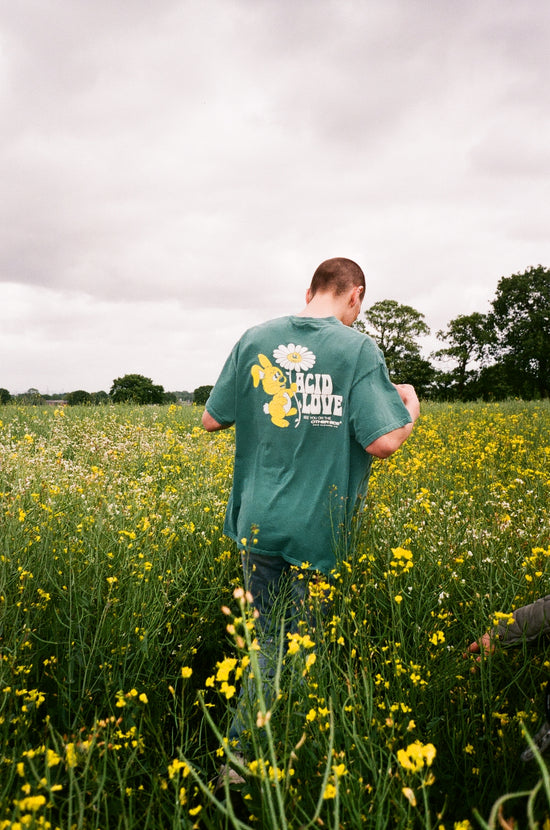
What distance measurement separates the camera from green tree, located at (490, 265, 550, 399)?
39562mm

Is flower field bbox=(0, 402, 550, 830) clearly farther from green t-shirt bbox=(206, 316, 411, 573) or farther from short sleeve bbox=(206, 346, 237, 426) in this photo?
short sleeve bbox=(206, 346, 237, 426)

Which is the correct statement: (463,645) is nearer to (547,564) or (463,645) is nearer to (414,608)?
(414,608)

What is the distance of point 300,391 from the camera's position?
2.48 metres

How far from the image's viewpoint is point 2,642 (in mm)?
2244

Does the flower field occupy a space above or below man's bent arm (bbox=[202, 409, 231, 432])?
below

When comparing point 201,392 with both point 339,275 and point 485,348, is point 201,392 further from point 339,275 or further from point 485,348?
point 339,275

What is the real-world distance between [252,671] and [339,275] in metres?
1.91

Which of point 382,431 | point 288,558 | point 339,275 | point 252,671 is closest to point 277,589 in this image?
point 288,558

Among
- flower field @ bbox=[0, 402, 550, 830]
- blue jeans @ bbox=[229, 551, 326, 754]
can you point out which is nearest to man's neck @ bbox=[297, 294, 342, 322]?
flower field @ bbox=[0, 402, 550, 830]

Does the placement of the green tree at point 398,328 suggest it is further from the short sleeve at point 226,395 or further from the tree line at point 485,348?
the short sleeve at point 226,395

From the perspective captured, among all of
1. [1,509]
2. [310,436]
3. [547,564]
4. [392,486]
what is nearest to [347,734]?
[310,436]

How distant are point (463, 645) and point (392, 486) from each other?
264 cm

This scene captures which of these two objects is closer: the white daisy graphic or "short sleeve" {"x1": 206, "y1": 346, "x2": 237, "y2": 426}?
the white daisy graphic

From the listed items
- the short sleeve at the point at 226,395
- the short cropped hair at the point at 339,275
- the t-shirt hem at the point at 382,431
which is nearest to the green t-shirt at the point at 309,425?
the t-shirt hem at the point at 382,431
